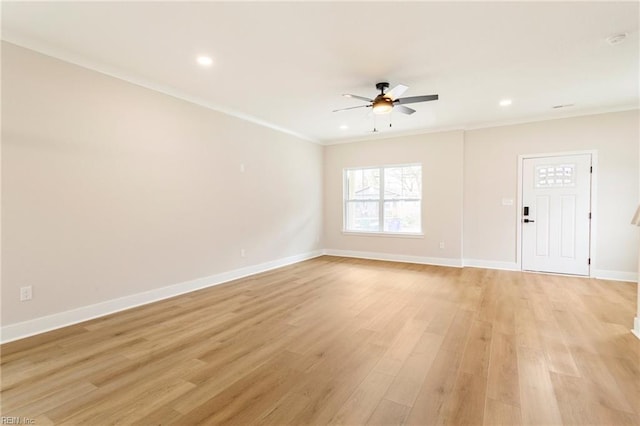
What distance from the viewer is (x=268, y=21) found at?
2.42 metres

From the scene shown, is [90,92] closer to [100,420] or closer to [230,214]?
[230,214]

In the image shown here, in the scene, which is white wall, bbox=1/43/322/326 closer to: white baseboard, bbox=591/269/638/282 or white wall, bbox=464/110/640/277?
white wall, bbox=464/110/640/277

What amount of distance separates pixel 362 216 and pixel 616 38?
16.1ft

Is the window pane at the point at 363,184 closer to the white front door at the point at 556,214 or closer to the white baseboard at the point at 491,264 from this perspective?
the white baseboard at the point at 491,264

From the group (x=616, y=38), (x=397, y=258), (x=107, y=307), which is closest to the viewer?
(x=616, y=38)

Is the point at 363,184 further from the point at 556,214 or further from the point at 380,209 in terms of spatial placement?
the point at 556,214

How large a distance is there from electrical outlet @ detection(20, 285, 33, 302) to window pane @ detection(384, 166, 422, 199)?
19.1 ft

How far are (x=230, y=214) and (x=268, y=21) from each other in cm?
301

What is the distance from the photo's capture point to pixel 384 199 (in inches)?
263

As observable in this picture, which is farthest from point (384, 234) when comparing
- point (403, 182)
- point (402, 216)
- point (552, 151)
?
point (552, 151)

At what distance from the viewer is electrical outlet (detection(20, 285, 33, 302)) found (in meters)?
2.72

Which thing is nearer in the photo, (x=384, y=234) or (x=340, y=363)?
(x=340, y=363)

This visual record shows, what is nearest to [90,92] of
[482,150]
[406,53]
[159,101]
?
[159,101]

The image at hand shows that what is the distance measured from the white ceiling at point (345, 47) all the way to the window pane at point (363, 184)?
104 inches
